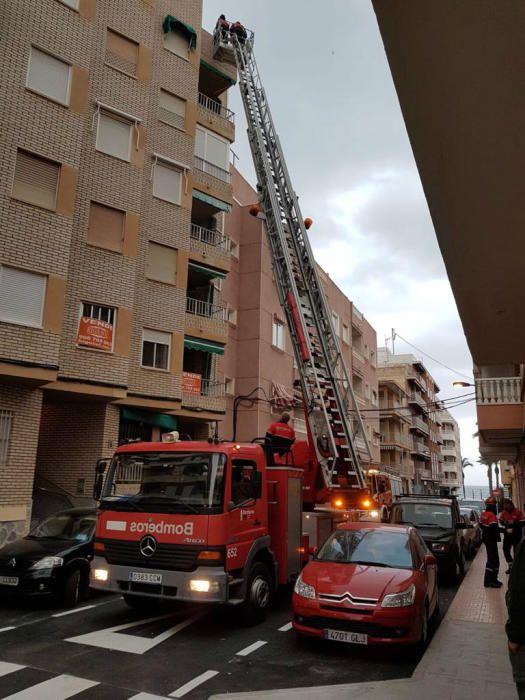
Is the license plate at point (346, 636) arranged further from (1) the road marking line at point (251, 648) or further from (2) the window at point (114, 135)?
(2) the window at point (114, 135)

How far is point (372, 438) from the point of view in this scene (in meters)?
40.2

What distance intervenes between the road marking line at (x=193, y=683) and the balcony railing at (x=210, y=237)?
1688 cm

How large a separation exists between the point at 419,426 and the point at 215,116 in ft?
158

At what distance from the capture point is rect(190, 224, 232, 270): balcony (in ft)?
66.9

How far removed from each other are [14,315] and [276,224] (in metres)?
6.68

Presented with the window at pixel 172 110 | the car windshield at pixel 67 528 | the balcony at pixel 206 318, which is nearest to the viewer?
the car windshield at pixel 67 528

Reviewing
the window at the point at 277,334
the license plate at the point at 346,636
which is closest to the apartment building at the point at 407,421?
the window at the point at 277,334

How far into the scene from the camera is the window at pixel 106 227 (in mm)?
16234

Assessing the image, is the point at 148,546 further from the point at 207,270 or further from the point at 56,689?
the point at 207,270

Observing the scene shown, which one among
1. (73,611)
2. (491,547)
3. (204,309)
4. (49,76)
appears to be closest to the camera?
(73,611)

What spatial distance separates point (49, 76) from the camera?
1515 cm

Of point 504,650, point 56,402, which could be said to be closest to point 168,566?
point 504,650

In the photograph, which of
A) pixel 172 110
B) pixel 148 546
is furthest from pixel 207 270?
pixel 148 546

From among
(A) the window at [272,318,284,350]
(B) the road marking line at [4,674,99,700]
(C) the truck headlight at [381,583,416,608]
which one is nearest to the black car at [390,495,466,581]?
(C) the truck headlight at [381,583,416,608]
